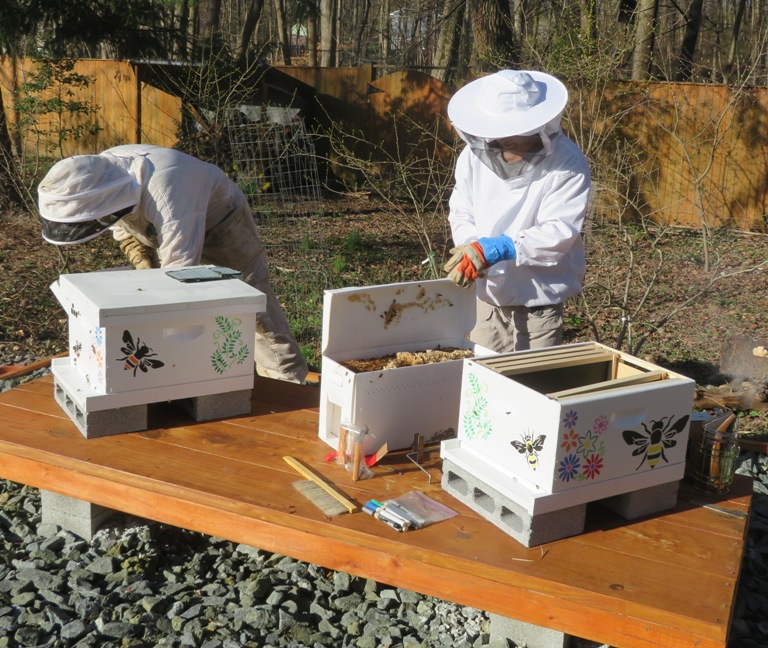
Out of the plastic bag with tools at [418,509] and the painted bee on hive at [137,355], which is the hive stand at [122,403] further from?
the plastic bag with tools at [418,509]

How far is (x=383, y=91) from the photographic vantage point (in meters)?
11.4

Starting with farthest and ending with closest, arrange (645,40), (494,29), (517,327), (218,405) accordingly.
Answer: (645,40) < (494,29) < (517,327) < (218,405)

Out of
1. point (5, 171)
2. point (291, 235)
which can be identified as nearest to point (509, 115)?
point (291, 235)

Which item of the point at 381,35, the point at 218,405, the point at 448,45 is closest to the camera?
the point at 218,405

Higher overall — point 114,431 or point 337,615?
point 114,431

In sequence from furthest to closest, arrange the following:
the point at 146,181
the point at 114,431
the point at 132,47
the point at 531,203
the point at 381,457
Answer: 1. the point at 132,47
2. the point at 146,181
3. the point at 531,203
4. the point at 114,431
5. the point at 381,457

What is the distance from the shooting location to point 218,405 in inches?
110

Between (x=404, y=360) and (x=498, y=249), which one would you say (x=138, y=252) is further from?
(x=498, y=249)

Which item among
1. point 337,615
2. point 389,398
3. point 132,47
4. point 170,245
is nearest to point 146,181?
point 170,245

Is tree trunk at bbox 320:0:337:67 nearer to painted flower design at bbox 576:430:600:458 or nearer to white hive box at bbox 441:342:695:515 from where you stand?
white hive box at bbox 441:342:695:515

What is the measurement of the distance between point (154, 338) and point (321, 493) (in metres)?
0.71

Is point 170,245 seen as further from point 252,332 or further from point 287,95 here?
point 287,95

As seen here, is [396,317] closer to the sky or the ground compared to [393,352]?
closer to the sky

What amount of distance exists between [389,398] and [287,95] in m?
9.37
